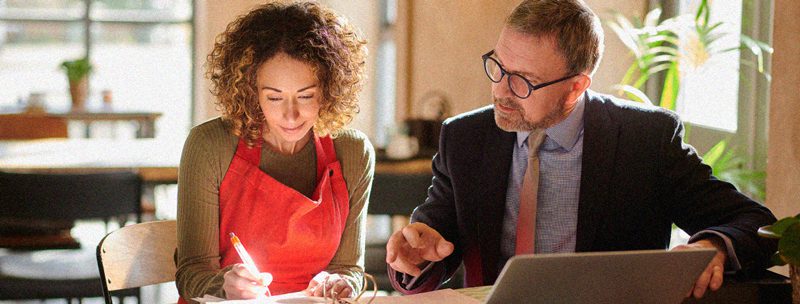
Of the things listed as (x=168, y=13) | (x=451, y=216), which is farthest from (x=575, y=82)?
(x=168, y=13)

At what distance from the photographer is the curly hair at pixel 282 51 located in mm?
2004

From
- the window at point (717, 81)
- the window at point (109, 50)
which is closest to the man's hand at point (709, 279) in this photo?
the window at point (717, 81)

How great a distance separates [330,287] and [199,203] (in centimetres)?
41

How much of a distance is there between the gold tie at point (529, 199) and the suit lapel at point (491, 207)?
4 cm

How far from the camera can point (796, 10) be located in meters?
2.14

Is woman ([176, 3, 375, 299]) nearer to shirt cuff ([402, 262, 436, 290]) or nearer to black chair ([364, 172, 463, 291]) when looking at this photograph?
shirt cuff ([402, 262, 436, 290])

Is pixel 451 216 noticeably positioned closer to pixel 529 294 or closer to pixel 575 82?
pixel 575 82

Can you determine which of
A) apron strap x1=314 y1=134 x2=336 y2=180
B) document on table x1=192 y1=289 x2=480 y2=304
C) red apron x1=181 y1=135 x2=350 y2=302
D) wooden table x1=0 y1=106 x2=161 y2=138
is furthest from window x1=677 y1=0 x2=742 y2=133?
wooden table x1=0 y1=106 x2=161 y2=138

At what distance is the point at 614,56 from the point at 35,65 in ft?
17.6

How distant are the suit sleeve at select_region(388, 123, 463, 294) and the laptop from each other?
0.55 meters

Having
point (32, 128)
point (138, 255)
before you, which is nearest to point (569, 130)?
point (138, 255)

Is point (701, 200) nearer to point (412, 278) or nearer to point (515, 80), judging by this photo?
point (515, 80)

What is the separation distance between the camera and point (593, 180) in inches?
→ 75.0

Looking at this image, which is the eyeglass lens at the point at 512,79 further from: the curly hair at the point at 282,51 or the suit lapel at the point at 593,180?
the curly hair at the point at 282,51
